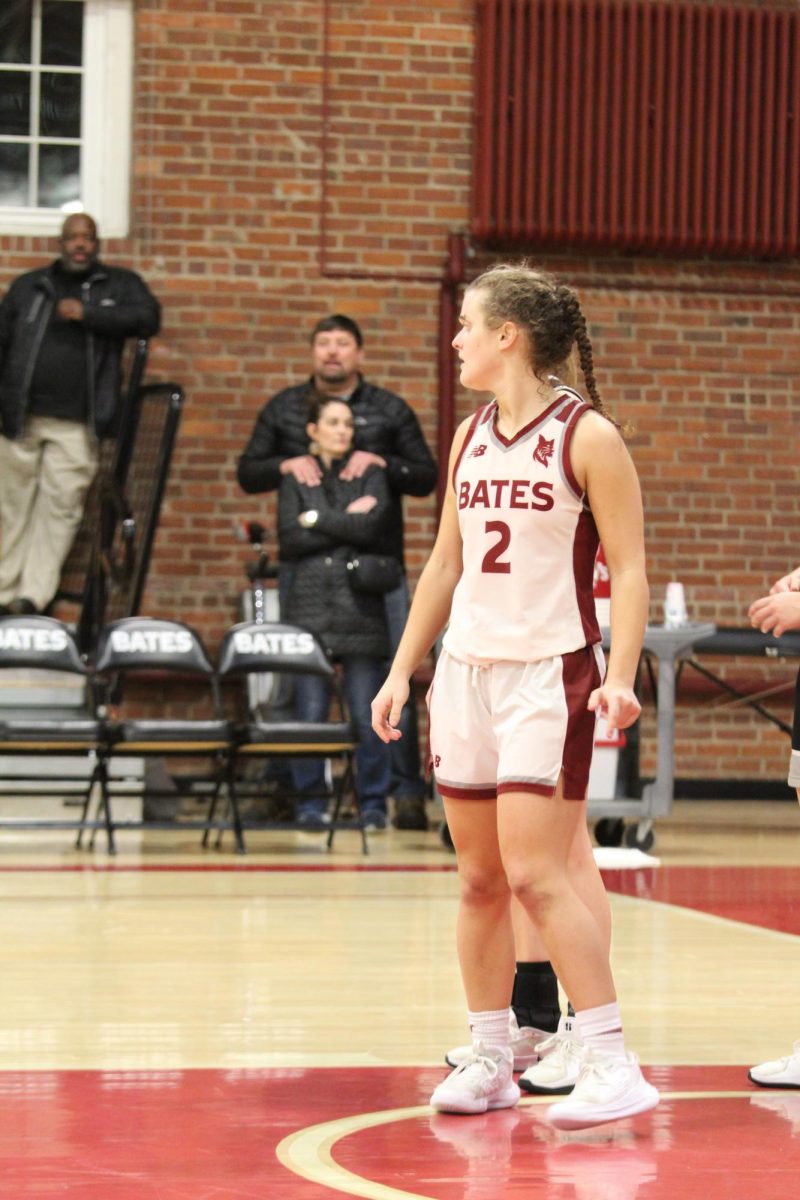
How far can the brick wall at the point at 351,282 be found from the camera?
9.99 metres

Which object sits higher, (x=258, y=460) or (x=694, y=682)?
(x=258, y=460)

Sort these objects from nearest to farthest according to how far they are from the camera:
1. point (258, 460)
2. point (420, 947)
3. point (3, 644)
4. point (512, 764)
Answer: point (512, 764) < point (420, 947) < point (3, 644) < point (258, 460)

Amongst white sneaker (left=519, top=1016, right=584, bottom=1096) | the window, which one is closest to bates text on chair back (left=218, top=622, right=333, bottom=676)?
the window

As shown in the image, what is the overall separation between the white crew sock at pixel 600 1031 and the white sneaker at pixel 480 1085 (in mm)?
178

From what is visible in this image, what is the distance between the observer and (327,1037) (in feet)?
12.1

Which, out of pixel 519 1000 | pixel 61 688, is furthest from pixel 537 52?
pixel 519 1000

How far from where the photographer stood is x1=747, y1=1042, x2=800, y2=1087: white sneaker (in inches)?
127

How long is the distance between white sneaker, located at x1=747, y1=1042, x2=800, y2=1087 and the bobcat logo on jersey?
109 cm

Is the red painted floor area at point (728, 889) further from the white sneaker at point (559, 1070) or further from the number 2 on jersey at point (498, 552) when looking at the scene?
the number 2 on jersey at point (498, 552)

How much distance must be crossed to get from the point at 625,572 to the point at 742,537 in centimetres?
753

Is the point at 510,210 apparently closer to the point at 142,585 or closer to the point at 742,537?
the point at 742,537

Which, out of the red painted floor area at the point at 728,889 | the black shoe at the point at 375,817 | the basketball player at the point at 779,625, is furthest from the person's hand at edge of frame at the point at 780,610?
the black shoe at the point at 375,817

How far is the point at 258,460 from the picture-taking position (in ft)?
27.8

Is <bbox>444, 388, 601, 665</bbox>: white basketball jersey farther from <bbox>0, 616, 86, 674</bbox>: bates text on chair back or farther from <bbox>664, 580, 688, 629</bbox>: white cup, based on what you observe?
<bbox>0, 616, 86, 674</bbox>: bates text on chair back
